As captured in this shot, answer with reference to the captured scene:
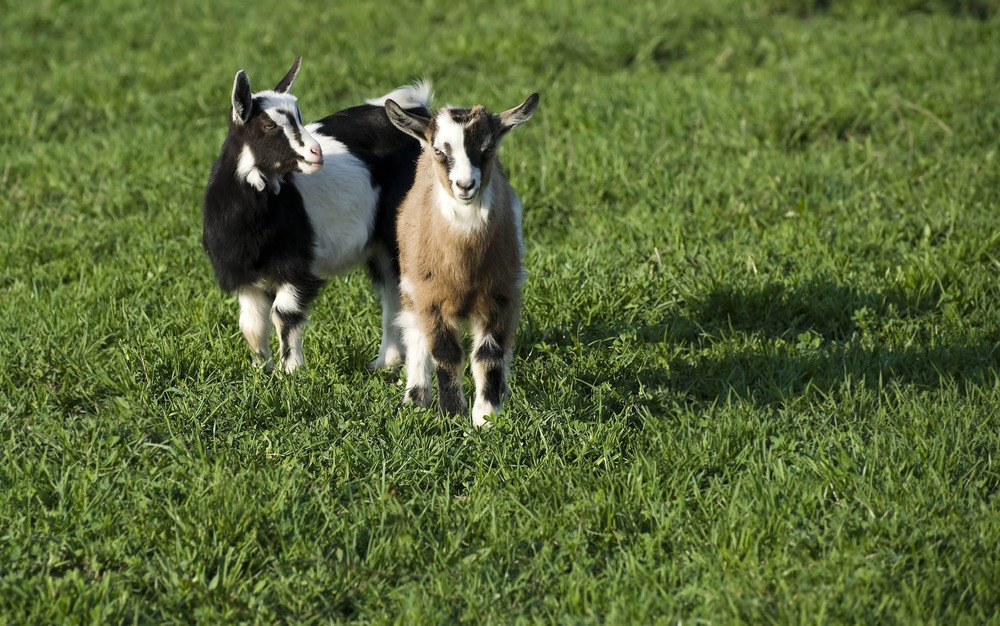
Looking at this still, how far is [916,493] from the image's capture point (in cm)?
414

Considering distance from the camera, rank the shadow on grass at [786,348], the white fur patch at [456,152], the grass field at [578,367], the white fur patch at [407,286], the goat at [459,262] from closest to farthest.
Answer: the grass field at [578,367] < the white fur patch at [456,152] < the goat at [459,262] < the white fur patch at [407,286] < the shadow on grass at [786,348]

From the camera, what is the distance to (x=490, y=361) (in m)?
4.84

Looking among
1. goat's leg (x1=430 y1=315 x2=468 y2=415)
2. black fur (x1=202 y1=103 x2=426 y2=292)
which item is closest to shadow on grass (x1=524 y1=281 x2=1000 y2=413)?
goat's leg (x1=430 y1=315 x2=468 y2=415)

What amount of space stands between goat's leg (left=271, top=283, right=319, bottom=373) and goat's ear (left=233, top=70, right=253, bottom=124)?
77cm

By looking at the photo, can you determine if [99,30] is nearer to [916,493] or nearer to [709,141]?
[709,141]

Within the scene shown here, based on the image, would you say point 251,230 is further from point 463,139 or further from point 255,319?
point 463,139

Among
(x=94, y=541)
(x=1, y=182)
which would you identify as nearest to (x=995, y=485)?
(x=94, y=541)

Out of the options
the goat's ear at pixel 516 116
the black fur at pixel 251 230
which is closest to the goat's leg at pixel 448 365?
the black fur at pixel 251 230

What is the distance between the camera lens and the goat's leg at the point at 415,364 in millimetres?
5043

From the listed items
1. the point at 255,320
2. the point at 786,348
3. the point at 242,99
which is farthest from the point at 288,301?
the point at 786,348

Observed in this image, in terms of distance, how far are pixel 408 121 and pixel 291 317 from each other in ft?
3.83

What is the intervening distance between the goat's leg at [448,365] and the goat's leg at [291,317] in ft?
2.54

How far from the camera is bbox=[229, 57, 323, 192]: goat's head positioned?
16.6 feet

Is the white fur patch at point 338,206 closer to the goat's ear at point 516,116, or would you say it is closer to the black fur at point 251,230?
the black fur at point 251,230
